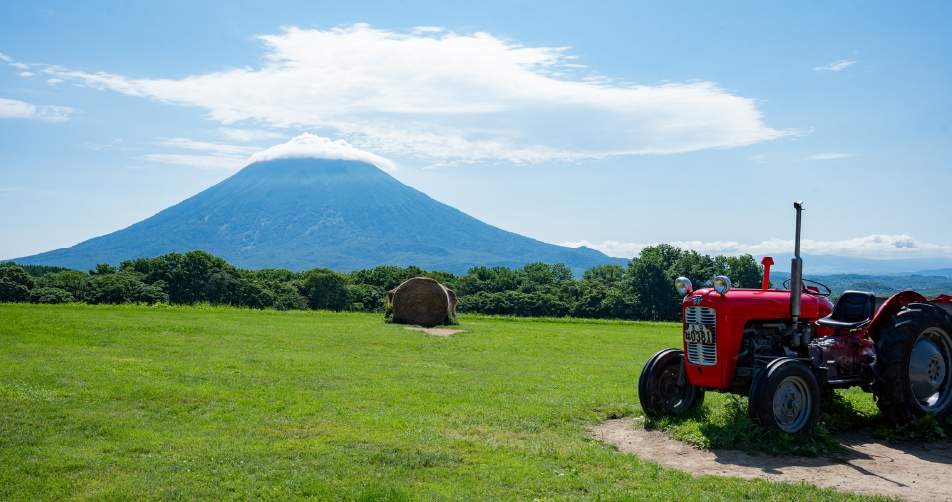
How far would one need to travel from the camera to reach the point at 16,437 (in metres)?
8.06

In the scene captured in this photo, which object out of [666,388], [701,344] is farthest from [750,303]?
[666,388]

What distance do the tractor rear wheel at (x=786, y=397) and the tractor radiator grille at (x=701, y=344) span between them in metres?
0.78

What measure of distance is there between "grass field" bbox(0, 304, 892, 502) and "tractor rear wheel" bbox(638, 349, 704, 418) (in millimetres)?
879

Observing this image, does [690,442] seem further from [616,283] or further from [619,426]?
[616,283]

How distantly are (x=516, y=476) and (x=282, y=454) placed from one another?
301cm

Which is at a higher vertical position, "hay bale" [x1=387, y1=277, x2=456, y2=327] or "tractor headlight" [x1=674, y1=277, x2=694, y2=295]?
"tractor headlight" [x1=674, y1=277, x2=694, y2=295]

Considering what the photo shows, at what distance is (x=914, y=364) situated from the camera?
384 inches

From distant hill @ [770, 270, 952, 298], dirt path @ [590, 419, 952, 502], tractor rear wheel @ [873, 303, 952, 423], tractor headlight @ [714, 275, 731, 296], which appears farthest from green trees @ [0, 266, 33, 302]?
tractor rear wheel @ [873, 303, 952, 423]

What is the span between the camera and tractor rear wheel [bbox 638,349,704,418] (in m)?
10.1

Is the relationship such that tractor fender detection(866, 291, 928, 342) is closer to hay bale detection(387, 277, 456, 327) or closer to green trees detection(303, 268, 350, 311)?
hay bale detection(387, 277, 456, 327)

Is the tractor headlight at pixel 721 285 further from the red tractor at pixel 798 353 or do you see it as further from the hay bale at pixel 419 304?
the hay bale at pixel 419 304

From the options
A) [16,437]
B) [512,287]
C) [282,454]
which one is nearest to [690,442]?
[282,454]

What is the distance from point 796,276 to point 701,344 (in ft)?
5.48

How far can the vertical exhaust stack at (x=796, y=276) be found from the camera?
8.46 metres
